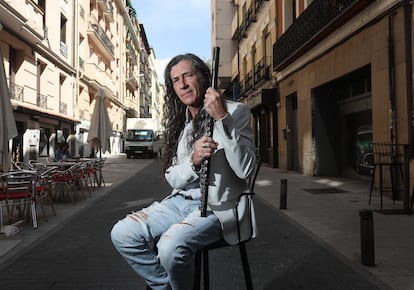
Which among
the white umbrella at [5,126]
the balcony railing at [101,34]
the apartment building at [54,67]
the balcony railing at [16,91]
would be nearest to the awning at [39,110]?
the apartment building at [54,67]

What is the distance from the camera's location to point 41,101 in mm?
20844

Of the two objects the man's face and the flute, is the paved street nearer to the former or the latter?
the flute

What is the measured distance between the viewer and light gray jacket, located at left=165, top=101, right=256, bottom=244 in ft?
7.03

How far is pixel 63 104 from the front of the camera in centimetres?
2478

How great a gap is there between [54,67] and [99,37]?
987 cm

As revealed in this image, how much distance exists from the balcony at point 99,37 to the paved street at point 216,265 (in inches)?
1036

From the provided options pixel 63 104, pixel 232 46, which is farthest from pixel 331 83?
pixel 232 46

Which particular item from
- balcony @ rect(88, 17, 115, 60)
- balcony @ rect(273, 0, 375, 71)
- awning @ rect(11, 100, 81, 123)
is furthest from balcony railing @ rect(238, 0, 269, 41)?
awning @ rect(11, 100, 81, 123)

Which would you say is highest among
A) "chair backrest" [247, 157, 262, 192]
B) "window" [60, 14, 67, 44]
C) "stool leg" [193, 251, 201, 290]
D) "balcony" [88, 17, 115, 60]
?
"balcony" [88, 17, 115, 60]

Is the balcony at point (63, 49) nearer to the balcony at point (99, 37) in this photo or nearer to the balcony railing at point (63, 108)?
the balcony railing at point (63, 108)

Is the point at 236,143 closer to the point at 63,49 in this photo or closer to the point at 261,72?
the point at 261,72

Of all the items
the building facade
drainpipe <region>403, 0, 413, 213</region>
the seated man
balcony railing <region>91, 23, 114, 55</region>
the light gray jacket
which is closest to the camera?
the light gray jacket

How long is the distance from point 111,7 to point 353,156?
3207 centimetres

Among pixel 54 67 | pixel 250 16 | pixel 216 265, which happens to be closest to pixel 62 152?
pixel 216 265
